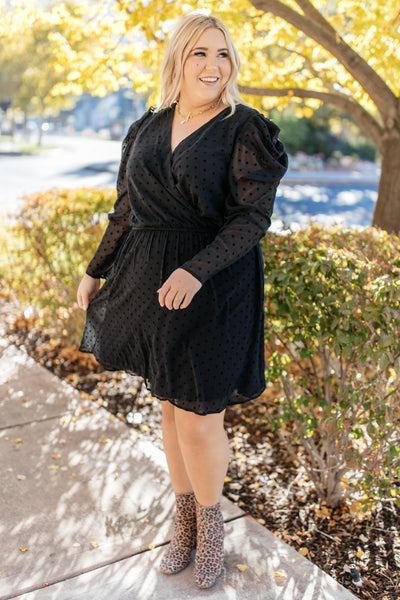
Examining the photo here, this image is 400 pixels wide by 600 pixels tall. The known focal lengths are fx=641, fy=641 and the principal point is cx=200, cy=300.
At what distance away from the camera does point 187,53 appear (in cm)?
211

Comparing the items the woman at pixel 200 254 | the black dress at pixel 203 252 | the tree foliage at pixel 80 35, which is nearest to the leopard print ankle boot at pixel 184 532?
the woman at pixel 200 254

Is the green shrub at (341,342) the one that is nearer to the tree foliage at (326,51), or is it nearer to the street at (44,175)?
the tree foliage at (326,51)

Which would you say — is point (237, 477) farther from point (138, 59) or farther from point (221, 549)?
point (138, 59)

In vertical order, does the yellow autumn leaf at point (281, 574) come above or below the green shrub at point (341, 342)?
below

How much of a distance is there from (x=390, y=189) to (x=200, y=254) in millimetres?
2909

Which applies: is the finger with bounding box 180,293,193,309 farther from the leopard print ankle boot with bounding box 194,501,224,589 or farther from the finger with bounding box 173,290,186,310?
the leopard print ankle boot with bounding box 194,501,224,589

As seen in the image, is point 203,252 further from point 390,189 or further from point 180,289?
point 390,189

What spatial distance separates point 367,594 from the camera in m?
2.34

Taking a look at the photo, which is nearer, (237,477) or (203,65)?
(203,65)

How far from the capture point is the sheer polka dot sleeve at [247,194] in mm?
1979

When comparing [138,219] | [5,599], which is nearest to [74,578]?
[5,599]

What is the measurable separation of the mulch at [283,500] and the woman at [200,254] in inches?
22.4

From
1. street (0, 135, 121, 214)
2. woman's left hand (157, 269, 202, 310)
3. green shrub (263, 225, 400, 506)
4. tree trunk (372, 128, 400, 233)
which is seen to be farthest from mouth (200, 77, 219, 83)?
street (0, 135, 121, 214)

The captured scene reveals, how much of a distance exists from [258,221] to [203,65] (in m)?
0.56
